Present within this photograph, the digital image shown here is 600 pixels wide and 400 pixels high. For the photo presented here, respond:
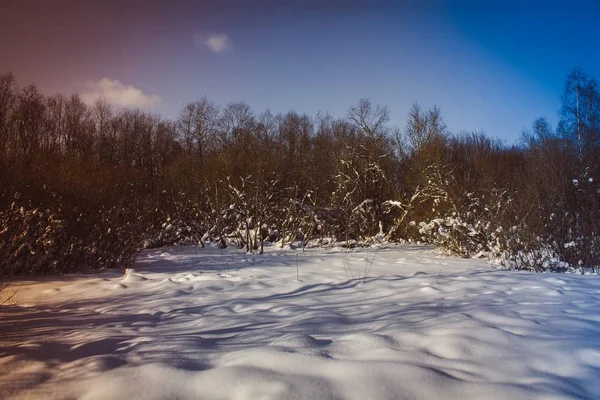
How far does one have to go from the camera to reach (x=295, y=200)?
13055 mm

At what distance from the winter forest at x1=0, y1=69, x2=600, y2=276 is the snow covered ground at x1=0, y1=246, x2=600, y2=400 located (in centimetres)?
191

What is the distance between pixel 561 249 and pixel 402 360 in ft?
24.0

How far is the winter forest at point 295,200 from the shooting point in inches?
309

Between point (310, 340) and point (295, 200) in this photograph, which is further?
point (295, 200)

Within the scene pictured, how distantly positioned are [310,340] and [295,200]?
992cm

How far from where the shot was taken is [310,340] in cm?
321

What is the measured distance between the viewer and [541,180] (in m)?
9.13

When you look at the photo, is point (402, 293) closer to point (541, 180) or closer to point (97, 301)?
point (97, 301)

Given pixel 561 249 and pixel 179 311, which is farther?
pixel 561 249

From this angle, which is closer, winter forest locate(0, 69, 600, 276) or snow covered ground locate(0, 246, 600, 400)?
snow covered ground locate(0, 246, 600, 400)

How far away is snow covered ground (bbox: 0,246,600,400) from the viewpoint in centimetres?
244

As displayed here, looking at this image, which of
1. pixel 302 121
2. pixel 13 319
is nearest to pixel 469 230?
pixel 13 319

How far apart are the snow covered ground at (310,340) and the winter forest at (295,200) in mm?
1905

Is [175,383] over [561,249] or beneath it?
A: beneath
